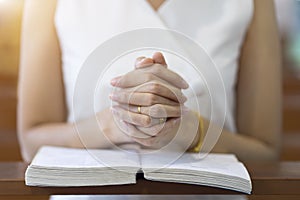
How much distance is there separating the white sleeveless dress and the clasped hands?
35 centimetres

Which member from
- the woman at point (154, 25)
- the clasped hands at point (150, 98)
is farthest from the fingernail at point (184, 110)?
the woman at point (154, 25)

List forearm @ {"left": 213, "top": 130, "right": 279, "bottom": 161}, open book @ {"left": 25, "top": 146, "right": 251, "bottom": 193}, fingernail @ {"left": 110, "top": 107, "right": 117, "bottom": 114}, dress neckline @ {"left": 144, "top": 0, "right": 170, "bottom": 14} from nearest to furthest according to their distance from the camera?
open book @ {"left": 25, "top": 146, "right": 251, "bottom": 193}
fingernail @ {"left": 110, "top": 107, "right": 117, "bottom": 114}
forearm @ {"left": 213, "top": 130, "right": 279, "bottom": 161}
dress neckline @ {"left": 144, "top": 0, "right": 170, "bottom": 14}

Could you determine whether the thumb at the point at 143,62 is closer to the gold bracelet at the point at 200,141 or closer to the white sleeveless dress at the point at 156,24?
the gold bracelet at the point at 200,141

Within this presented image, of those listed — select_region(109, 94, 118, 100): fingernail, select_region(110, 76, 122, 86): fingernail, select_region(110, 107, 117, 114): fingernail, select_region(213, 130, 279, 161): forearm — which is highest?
select_region(110, 76, 122, 86): fingernail

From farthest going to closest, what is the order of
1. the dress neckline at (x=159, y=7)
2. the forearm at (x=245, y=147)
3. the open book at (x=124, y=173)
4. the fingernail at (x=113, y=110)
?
the dress neckline at (x=159, y=7) → the forearm at (x=245, y=147) → the fingernail at (x=113, y=110) → the open book at (x=124, y=173)

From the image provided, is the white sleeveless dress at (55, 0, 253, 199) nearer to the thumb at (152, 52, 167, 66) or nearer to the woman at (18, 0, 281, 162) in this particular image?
the woman at (18, 0, 281, 162)

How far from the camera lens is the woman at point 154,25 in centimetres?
108

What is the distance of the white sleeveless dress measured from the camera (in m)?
1.09

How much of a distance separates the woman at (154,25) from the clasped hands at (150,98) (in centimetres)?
A: 33

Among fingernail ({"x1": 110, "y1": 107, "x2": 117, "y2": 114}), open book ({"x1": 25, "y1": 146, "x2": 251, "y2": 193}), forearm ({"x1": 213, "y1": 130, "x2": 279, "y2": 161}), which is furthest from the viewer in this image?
forearm ({"x1": 213, "y1": 130, "x2": 279, "y2": 161})

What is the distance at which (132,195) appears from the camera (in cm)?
66

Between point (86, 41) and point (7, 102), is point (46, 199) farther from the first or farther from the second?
point (7, 102)

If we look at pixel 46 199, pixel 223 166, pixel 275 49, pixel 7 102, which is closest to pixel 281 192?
pixel 223 166

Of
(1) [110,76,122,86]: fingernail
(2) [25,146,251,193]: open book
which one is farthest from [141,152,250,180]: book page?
(1) [110,76,122,86]: fingernail
